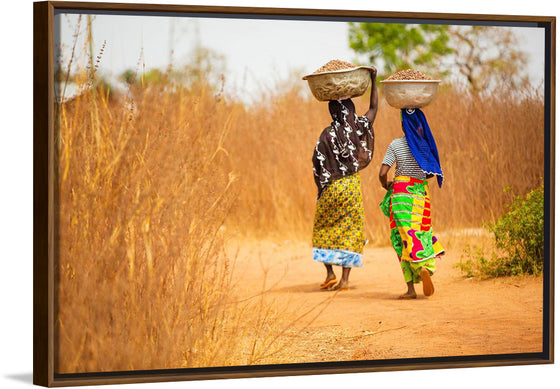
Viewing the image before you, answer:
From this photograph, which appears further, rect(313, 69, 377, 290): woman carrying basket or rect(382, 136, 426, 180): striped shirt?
rect(313, 69, 377, 290): woman carrying basket

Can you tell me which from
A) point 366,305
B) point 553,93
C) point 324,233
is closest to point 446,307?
point 366,305

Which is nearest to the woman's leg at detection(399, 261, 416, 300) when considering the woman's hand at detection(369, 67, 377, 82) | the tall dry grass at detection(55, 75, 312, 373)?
the woman's hand at detection(369, 67, 377, 82)

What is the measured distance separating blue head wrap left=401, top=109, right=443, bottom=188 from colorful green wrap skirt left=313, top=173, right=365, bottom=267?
646mm

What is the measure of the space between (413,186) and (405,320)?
3.28ft

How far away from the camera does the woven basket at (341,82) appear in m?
7.41

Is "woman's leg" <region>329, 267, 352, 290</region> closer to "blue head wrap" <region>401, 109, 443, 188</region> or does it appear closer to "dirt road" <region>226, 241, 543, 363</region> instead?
"dirt road" <region>226, 241, 543, 363</region>

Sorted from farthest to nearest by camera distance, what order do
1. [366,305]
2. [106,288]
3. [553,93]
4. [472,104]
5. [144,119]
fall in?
1. [472,104]
2. [366,305]
3. [553,93]
4. [144,119]
5. [106,288]

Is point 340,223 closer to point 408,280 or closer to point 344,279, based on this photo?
point 344,279

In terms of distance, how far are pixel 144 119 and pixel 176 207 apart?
1.96ft

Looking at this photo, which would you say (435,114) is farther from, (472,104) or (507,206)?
(507,206)

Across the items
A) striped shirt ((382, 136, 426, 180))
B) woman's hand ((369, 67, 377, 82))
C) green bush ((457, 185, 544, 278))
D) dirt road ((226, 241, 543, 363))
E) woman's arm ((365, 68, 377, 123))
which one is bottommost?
dirt road ((226, 241, 543, 363))

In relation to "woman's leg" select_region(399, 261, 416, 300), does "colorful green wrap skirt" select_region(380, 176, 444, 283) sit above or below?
above

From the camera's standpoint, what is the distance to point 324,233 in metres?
8.23

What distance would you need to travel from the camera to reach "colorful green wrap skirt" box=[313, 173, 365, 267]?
810 centimetres
